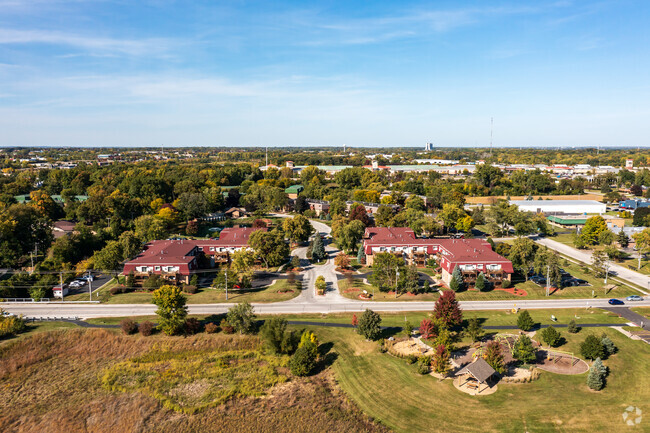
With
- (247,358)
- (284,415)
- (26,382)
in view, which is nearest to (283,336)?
(247,358)

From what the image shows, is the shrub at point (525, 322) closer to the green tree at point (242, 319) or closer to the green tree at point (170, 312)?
the green tree at point (242, 319)

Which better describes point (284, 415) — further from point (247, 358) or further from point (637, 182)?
point (637, 182)

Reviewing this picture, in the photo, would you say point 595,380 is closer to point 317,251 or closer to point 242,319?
point 242,319

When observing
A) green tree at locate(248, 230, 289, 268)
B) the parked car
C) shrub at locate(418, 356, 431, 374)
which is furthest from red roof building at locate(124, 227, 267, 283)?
the parked car

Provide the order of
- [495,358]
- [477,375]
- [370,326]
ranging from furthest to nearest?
[370,326]
[495,358]
[477,375]

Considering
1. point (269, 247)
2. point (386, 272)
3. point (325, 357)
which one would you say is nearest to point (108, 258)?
point (269, 247)

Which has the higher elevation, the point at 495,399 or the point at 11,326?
the point at 11,326
